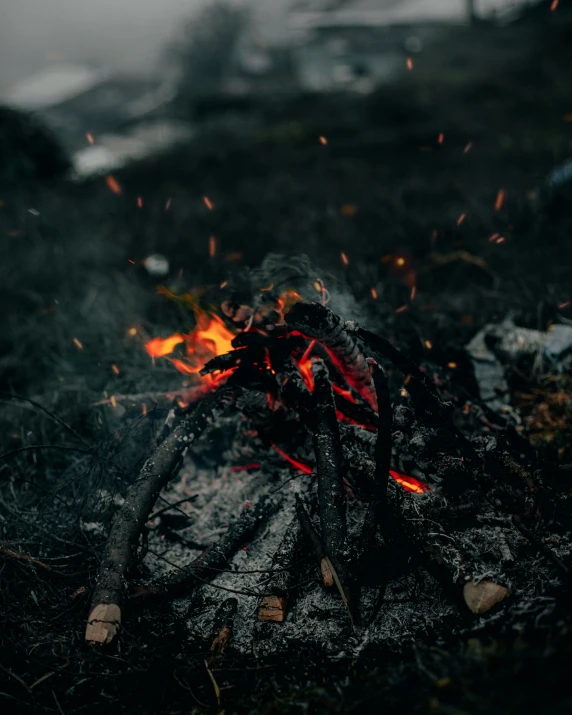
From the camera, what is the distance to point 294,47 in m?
28.7

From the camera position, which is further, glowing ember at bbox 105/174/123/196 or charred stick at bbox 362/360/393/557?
glowing ember at bbox 105/174/123/196

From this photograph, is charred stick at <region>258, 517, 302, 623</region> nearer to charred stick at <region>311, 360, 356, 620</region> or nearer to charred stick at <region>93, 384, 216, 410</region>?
charred stick at <region>311, 360, 356, 620</region>

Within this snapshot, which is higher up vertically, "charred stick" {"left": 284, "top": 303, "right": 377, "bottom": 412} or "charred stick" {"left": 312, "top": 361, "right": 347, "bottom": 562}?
"charred stick" {"left": 284, "top": 303, "right": 377, "bottom": 412}

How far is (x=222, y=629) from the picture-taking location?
1.98m

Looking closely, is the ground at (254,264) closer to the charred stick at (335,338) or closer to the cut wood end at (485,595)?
the cut wood end at (485,595)

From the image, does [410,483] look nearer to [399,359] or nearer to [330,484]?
[330,484]

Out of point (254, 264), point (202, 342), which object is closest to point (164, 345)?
point (202, 342)

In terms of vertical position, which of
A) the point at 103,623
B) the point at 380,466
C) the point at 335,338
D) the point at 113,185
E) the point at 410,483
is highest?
the point at 335,338

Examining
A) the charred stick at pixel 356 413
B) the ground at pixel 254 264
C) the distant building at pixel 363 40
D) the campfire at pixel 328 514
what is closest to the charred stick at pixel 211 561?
the campfire at pixel 328 514

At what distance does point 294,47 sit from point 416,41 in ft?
23.8

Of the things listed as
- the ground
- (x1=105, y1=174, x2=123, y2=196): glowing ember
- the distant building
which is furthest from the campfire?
the distant building

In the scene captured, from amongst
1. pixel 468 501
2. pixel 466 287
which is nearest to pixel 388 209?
pixel 466 287

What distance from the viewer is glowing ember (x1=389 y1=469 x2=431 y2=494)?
2.24 m

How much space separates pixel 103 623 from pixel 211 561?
1.75 ft
